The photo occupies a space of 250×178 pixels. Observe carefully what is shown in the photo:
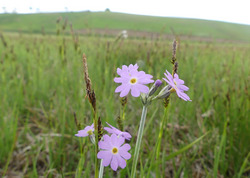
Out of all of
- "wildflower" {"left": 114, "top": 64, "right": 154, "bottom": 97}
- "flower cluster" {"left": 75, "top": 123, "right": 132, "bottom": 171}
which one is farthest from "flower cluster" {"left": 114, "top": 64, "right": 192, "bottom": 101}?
"flower cluster" {"left": 75, "top": 123, "right": 132, "bottom": 171}

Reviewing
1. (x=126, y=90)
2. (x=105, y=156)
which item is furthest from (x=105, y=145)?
(x=126, y=90)

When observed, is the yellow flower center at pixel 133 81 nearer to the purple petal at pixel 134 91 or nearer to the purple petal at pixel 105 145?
the purple petal at pixel 134 91

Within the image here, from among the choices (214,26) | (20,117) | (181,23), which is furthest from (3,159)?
(214,26)

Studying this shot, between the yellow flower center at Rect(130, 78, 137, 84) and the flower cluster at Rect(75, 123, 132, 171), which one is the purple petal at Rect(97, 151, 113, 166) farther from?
the yellow flower center at Rect(130, 78, 137, 84)

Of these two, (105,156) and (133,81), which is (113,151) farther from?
(133,81)

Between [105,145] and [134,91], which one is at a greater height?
[134,91]

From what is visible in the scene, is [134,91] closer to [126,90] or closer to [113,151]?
[126,90]

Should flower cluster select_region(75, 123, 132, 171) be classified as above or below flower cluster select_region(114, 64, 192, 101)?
below

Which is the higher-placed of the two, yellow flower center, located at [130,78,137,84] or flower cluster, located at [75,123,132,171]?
yellow flower center, located at [130,78,137,84]

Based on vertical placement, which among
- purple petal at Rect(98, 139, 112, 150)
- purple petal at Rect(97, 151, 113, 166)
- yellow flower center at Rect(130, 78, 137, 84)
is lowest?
purple petal at Rect(97, 151, 113, 166)

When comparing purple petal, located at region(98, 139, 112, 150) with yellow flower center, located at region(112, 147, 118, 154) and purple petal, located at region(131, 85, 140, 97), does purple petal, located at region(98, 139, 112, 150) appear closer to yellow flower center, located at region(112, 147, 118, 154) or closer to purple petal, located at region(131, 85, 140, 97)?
yellow flower center, located at region(112, 147, 118, 154)

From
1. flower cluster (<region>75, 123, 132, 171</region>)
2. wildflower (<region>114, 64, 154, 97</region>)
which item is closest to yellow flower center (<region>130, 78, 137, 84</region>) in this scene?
wildflower (<region>114, 64, 154, 97</region>)

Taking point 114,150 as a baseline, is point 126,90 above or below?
above
